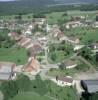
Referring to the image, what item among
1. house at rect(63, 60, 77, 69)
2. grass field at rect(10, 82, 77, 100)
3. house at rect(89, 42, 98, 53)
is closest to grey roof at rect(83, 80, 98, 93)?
grass field at rect(10, 82, 77, 100)

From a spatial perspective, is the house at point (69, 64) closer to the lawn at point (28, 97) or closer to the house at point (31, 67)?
the house at point (31, 67)

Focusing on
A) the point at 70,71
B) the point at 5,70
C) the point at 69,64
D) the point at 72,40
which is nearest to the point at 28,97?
the point at 5,70

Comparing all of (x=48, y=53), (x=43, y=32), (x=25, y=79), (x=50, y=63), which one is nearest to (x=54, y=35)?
(x=43, y=32)

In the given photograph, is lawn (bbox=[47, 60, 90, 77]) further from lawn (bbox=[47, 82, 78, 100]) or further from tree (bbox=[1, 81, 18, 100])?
tree (bbox=[1, 81, 18, 100])

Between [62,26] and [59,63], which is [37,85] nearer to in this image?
[59,63]

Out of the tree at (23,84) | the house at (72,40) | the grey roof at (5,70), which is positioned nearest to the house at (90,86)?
the tree at (23,84)

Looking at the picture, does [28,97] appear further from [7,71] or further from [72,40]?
[72,40]
